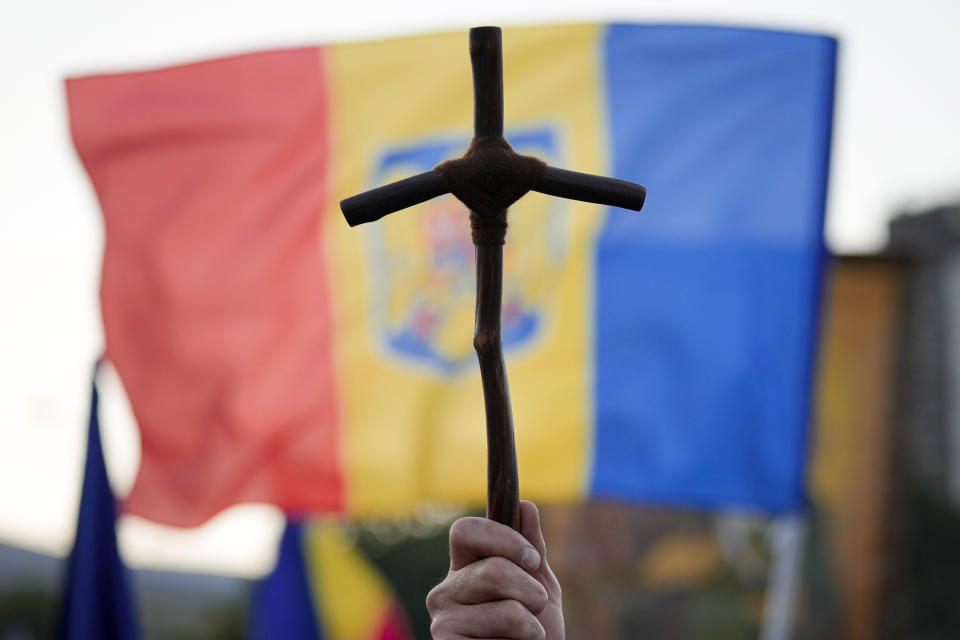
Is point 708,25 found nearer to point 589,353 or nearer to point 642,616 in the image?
point 589,353

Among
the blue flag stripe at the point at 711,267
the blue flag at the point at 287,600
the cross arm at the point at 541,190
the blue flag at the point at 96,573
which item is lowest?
the blue flag at the point at 287,600

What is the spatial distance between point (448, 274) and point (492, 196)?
3066 mm

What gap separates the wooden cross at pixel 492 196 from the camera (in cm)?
142

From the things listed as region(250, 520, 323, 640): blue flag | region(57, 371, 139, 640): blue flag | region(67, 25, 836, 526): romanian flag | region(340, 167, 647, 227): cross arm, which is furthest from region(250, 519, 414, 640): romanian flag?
region(340, 167, 647, 227): cross arm

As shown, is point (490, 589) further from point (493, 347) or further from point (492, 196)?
point (492, 196)

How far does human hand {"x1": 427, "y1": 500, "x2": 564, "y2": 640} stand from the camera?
1.39m

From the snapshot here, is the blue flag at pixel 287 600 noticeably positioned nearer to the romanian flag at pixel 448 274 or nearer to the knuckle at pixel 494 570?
the romanian flag at pixel 448 274

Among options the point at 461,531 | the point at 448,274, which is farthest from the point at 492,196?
the point at 448,274

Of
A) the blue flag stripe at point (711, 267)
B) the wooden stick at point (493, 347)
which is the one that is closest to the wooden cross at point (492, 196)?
the wooden stick at point (493, 347)

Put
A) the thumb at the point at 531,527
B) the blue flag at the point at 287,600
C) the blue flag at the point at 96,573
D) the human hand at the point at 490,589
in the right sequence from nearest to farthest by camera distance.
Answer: the human hand at the point at 490,589 → the thumb at the point at 531,527 → the blue flag at the point at 96,573 → the blue flag at the point at 287,600

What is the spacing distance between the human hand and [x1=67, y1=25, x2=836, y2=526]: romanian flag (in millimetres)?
2955

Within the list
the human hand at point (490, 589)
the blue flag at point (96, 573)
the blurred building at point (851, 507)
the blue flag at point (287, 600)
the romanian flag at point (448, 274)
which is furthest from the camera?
the blurred building at point (851, 507)

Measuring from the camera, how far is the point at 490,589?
4.58 ft

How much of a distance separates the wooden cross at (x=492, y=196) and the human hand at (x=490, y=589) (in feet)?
0.11
